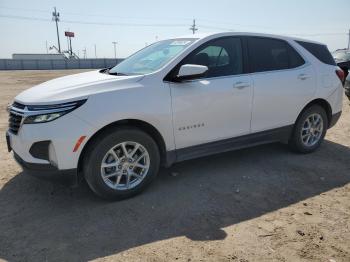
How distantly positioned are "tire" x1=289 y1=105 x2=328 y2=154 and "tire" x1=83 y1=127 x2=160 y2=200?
239cm

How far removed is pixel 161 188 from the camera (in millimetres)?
3996

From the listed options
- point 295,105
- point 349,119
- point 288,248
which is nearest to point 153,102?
point 288,248

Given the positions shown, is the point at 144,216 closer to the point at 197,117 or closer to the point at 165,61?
the point at 197,117

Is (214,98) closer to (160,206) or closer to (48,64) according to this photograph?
(160,206)

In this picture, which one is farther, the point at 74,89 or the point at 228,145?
the point at 228,145

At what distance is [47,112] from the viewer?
316cm

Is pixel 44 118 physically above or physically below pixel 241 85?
below

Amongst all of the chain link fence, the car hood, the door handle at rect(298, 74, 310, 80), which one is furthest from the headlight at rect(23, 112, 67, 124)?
the chain link fence

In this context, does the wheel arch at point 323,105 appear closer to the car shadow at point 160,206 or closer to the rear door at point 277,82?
the rear door at point 277,82

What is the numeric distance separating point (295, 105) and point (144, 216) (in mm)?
2791

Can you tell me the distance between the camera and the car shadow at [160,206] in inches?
116

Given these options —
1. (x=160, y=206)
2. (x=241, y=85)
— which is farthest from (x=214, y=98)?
(x=160, y=206)

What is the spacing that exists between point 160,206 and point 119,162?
0.65 meters

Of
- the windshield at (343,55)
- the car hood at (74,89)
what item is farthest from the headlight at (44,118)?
the windshield at (343,55)
